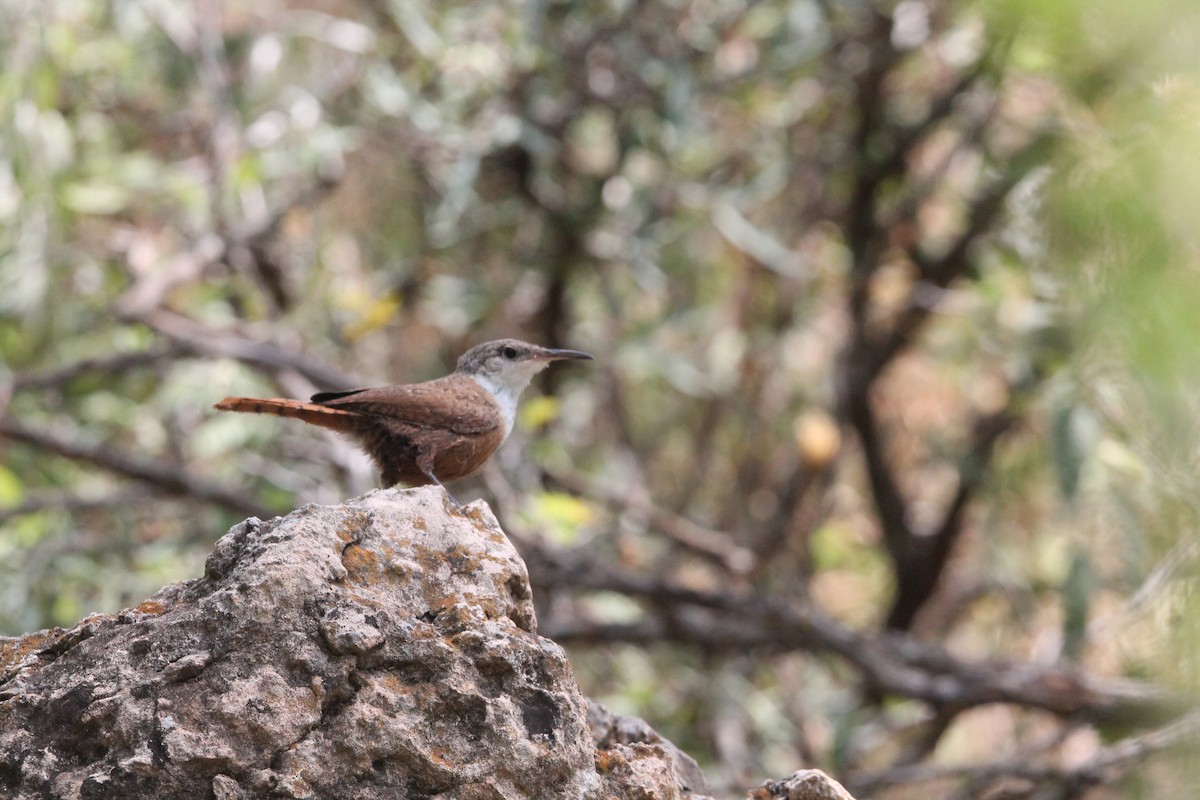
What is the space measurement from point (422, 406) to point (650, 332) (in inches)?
172

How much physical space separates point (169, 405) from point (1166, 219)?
672cm

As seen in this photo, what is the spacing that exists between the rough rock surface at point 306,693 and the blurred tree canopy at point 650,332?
105 inches

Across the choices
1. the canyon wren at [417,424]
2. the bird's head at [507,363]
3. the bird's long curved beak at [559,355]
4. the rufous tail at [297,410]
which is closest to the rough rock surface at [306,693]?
the rufous tail at [297,410]

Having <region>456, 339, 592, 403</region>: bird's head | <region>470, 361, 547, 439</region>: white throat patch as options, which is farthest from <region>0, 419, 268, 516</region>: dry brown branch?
<region>470, 361, 547, 439</region>: white throat patch

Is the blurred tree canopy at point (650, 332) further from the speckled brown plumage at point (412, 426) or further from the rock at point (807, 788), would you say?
the rock at point (807, 788)

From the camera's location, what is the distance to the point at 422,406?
4582 millimetres

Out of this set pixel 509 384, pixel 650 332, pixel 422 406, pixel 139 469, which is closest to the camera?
pixel 422 406

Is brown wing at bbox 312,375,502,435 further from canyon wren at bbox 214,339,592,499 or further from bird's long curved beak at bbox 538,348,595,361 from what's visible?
bird's long curved beak at bbox 538,348,595,361

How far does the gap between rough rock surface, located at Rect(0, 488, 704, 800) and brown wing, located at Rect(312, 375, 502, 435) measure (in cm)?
177

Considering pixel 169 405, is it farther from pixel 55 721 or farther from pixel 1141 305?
pixel 1141 305

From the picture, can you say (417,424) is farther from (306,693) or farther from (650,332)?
(650,332)

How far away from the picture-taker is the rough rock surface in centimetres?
240

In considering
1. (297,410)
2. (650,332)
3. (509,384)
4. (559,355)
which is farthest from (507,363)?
(650,332)

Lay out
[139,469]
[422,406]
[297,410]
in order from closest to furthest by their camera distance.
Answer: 1. [297,410]
2. [422,406]
3. [139,469]
